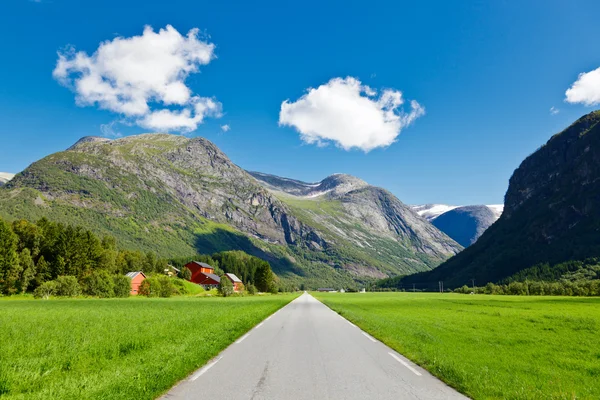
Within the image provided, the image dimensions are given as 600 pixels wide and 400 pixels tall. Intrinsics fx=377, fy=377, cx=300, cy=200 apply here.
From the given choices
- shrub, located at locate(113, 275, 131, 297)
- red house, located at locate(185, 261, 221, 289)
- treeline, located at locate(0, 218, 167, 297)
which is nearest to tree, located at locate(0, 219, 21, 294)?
treeline, located at locate(0, 218, 167, 297)

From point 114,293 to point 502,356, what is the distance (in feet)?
303

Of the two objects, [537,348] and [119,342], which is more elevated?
[119,342]

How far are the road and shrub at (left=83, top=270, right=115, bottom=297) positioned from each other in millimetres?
79997

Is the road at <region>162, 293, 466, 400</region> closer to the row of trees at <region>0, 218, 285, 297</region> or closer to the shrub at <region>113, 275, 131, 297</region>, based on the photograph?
the row of trees at <region>0, 218, 285, 297</region>

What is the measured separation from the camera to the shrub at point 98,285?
277 ft

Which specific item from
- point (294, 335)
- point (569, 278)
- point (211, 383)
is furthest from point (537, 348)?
point (569, 278)

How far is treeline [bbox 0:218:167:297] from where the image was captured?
75.9 metres

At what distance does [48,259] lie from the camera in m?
90.0

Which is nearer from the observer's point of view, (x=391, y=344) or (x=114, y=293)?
(x=391, y=344)

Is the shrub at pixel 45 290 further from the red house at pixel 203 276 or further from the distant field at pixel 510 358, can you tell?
the red house at pixel 203 276

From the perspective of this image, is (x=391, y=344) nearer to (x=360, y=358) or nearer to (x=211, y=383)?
(x=360, y=358)

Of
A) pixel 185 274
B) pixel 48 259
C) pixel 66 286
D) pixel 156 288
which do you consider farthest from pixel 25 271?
pixel 185 274

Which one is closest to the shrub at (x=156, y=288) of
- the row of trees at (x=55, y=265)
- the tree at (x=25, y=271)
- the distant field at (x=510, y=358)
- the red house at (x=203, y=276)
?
the row of trees at (x=55, y=265)

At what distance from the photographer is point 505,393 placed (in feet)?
31.2
